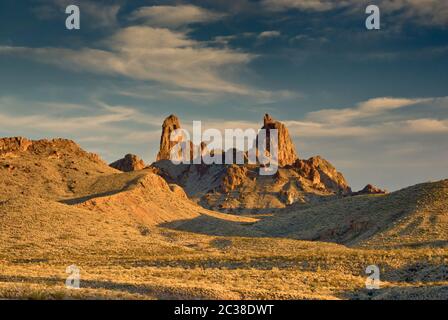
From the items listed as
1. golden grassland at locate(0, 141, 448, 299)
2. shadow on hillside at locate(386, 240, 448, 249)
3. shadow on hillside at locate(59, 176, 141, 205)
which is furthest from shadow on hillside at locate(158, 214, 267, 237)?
shadow on hillside at locate(386, 240, 448, 249)

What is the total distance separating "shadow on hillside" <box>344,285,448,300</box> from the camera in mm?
27688

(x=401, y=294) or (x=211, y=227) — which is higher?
(x=211, y=227)

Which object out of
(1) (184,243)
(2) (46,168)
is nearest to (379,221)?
(1) (184,243)

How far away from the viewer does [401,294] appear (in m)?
28.6

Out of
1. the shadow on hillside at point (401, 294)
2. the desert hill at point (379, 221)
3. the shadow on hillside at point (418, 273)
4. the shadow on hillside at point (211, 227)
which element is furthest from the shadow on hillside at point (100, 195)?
the shadow on hillside at point (401, 294)

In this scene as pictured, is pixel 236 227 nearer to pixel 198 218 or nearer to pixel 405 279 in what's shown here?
pixel 198 218

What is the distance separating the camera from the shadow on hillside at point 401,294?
90.8 ft

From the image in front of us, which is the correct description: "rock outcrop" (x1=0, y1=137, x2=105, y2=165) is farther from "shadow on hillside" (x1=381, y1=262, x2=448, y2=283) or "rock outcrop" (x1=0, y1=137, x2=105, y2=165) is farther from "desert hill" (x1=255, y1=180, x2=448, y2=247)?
"shadow on hillside" (x1=381, y1=262, x2=448, y2=283)

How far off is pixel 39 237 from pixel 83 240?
6527 millimetres

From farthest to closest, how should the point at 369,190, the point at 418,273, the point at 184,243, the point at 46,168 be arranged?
the point at 369,190 → the point at 46,168 → the point at 184,243 → the point at 418,273

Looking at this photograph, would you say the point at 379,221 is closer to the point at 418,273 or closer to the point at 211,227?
the point at 211,227

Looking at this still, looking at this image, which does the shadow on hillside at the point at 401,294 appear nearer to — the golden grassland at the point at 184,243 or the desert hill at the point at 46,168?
the golden grassland at the point at 184,243

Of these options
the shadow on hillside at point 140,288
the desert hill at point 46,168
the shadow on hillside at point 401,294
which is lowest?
the shadow on hillside at point 401,294
